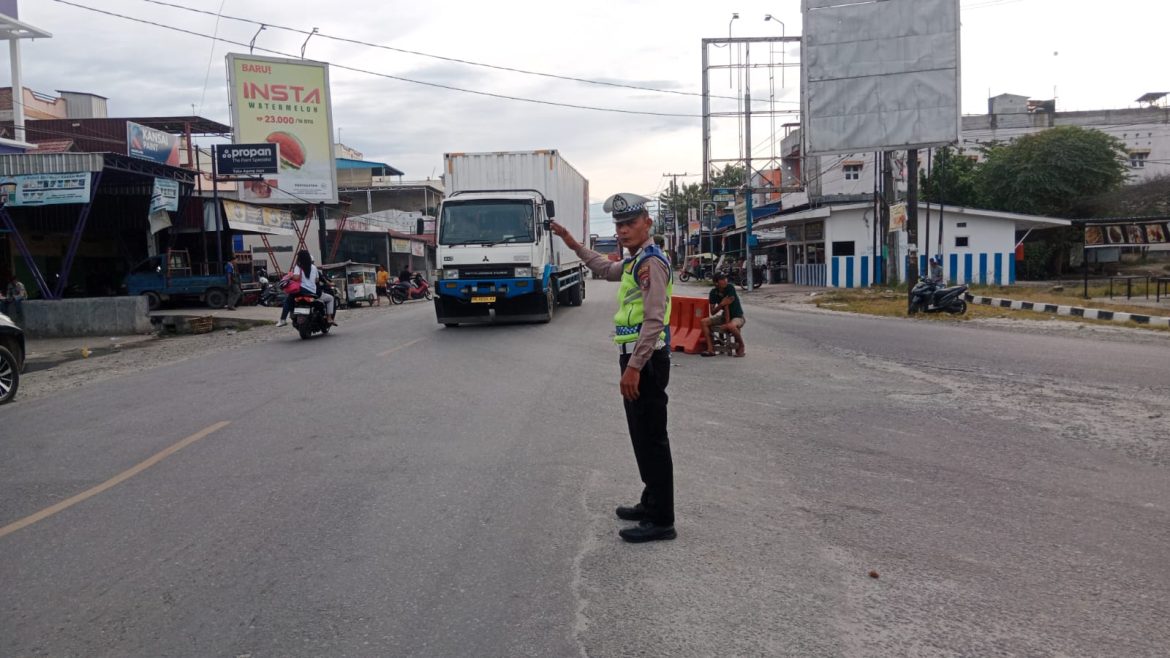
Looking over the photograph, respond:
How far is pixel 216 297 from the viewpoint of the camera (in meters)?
30.1

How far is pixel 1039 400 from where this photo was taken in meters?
9.44

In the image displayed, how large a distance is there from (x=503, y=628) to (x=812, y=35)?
21437 millimetres

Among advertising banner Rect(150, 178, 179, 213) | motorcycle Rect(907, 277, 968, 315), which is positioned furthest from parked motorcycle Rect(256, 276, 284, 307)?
motorcycle Rect(907, 277, 968, 315)

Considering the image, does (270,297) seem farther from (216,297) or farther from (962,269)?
(962,269)

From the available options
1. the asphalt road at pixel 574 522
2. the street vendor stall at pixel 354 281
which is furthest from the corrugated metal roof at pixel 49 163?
the asphalt road at pixel 574 522

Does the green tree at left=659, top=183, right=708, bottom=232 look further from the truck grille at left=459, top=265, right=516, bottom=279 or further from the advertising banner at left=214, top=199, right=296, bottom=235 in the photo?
the truck grille at left=459, top=265, right=516, bottom=279

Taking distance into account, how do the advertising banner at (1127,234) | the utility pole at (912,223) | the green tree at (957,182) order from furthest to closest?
1. the green tree at (957,182)
2. the advertising banner at (1127,234)
3. the utility pole at (912,223)

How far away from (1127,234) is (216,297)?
1126 inches

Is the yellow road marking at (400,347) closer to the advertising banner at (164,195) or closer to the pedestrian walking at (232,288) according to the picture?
the advertising banner at (164,195)

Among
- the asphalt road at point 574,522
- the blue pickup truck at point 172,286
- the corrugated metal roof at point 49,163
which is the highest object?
the corrugated metal roof at point 49,163

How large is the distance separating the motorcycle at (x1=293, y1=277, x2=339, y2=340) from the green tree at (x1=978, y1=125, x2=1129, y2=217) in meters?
35.0

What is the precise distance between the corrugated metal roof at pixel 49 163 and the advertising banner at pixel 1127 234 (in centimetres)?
2739

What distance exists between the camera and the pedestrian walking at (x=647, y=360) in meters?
4.70

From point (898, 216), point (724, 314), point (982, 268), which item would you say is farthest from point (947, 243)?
point (724, 314)
